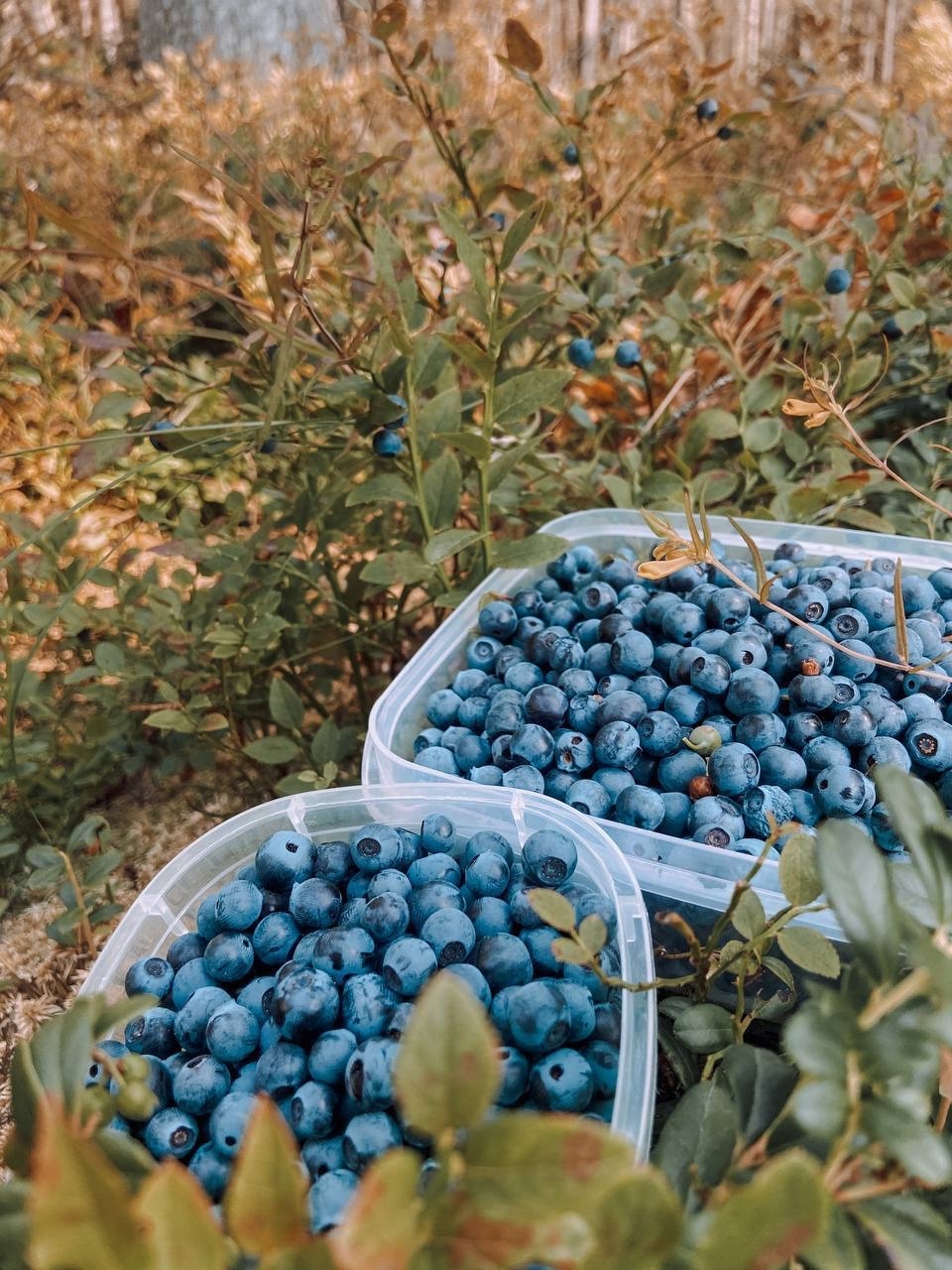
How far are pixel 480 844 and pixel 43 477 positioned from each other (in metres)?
1.86

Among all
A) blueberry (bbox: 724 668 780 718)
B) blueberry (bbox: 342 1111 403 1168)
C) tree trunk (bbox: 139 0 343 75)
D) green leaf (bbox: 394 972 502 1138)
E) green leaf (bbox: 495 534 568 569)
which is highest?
tree trunk (bbox: 139 0 343 75)

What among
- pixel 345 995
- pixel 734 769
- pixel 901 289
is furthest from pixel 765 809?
pixel 901 289

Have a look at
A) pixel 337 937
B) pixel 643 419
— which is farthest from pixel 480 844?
pixel 643 419

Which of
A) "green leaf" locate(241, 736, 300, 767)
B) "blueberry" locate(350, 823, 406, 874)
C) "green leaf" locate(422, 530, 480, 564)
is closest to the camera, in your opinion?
"blueberry" locate(350, 823, 406, 874)

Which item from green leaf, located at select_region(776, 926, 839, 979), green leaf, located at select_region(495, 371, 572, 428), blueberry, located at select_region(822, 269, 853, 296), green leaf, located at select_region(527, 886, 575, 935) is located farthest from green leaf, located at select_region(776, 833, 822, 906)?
blueberry, located at select_region(822, 269, 853, 296)

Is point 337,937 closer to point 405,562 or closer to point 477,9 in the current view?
point 405,562

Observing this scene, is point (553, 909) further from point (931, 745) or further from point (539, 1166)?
point (931, 745)

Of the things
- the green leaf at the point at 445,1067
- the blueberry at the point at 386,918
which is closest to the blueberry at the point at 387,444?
the blueberry at the point at 386,918

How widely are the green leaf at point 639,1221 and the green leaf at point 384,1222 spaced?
0.23 feet

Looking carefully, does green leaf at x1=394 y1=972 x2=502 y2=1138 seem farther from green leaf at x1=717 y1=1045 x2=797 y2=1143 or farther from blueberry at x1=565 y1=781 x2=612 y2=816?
blueberry at x1=565 y1=781 x2=612 y2=816

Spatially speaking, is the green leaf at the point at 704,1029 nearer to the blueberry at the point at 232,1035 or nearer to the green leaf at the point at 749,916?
the green leaf at the point at 749,916

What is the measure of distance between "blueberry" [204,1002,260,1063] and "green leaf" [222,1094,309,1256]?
1.01 feet

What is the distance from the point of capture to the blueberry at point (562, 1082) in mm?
534

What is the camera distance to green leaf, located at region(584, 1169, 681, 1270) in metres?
0.31
